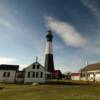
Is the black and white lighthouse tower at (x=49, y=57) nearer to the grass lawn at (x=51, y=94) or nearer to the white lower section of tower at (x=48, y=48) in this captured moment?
the white lower section of tower at (x=48, y=48)

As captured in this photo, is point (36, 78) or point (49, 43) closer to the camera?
point (36, 78)

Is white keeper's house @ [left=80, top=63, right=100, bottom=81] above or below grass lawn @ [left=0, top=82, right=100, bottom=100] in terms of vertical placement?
above

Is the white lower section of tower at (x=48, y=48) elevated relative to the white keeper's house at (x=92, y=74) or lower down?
elevated

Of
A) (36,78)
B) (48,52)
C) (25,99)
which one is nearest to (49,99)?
(25,99)

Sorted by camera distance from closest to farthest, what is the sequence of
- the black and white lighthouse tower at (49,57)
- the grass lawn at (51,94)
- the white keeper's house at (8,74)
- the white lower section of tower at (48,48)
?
the grass lawn at (51,94)
the white keeper's house at (8,74)
the black and white lighthouse tower at (49,57)
the white lower section of tower at (48,48)

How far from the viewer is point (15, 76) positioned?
44.0 meters

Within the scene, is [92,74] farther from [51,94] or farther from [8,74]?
[51,94]

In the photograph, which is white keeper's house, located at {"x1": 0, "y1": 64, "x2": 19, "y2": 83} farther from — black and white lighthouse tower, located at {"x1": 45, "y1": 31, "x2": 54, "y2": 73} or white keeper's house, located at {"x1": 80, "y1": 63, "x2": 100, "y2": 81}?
white keeper's house, located at {"x1": 80, "y1": 63, "x2": 100, "y2": 81}

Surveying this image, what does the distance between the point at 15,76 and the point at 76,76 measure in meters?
38.0

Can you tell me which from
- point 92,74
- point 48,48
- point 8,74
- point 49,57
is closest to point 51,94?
point 8,74

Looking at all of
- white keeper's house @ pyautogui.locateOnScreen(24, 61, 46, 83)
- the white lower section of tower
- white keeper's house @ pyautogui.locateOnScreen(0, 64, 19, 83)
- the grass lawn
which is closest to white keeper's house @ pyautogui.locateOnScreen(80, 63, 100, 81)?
the white lower section of tower

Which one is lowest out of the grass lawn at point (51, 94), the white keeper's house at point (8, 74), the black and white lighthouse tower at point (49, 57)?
the grass lawn at point (51, 94)

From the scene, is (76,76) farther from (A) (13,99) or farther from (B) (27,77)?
(A) (13,99)

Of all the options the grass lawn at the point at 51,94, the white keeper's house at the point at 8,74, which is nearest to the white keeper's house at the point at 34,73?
the white keeper's house at the point at 8,74
